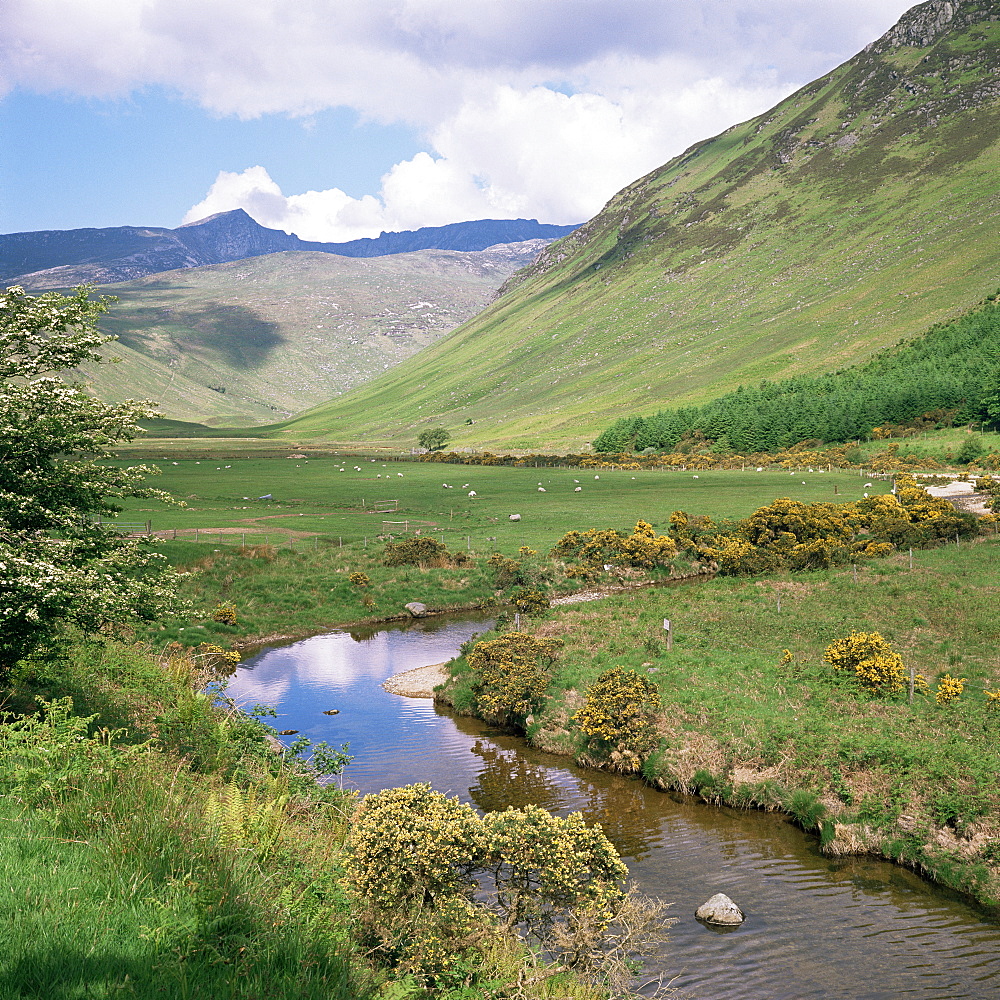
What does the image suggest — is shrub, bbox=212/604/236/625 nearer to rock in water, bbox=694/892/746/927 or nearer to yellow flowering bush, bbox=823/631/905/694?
yellow flowering bush, bbox=823/631/905/694

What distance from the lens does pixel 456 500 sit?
343 ft

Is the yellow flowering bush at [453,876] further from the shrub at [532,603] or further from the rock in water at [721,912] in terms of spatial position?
the shrub at [532,603]

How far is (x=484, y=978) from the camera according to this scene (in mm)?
11523

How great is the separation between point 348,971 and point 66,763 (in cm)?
551

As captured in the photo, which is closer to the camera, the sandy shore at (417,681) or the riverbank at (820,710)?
the riverbank at (820,710)

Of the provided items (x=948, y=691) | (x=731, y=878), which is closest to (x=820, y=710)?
(x=948, y=691)

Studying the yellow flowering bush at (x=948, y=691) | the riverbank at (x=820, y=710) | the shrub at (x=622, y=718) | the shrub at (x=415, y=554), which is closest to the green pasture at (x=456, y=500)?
the shrub at (x=415, y=554)

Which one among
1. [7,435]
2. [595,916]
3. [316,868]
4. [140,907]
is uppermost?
[7,435]

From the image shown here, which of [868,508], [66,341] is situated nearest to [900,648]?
[66,341]

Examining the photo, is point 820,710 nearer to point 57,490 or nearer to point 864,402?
point 57,490

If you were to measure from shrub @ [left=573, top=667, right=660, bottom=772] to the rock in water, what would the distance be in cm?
930

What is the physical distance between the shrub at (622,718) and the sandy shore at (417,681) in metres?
11.3

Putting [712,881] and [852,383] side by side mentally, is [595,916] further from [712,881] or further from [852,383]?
[852,383]

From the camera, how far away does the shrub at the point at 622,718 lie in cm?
2891
